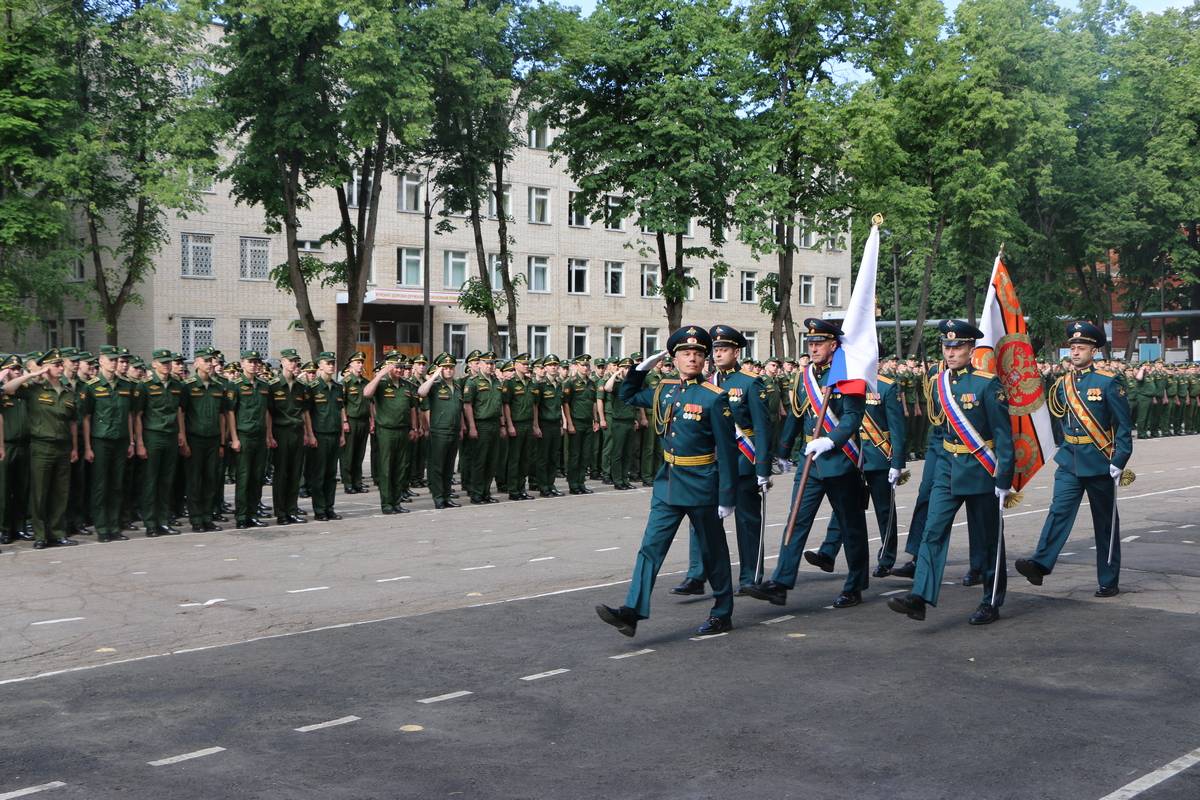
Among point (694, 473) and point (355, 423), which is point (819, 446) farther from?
point (355, 423)

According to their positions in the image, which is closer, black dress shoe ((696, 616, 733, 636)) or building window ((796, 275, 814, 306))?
black dress shoe ((696, 616, 733, 636))

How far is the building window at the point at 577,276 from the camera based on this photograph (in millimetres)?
56000

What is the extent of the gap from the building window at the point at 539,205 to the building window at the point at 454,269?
11.9 feet

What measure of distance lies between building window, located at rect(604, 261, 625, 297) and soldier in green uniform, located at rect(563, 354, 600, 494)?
36570 mm

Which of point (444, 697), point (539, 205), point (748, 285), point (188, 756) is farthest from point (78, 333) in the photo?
point (188, 756)

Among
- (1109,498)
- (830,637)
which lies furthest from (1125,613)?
(830,637)

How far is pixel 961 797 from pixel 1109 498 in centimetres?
571

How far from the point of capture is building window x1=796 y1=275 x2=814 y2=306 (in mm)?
66562

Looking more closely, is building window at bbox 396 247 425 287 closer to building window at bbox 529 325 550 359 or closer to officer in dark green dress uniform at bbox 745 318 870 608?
building window at bbox 529 325 550 359

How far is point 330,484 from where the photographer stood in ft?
53.2

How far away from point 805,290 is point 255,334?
1180 inches

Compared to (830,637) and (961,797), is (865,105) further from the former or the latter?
(961,797)

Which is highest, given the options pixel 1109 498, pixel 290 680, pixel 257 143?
pixel 257 143

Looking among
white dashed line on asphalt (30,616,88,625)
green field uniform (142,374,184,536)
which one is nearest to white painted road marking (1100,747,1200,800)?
white dashed line on asphalt (30,616,88,625)
